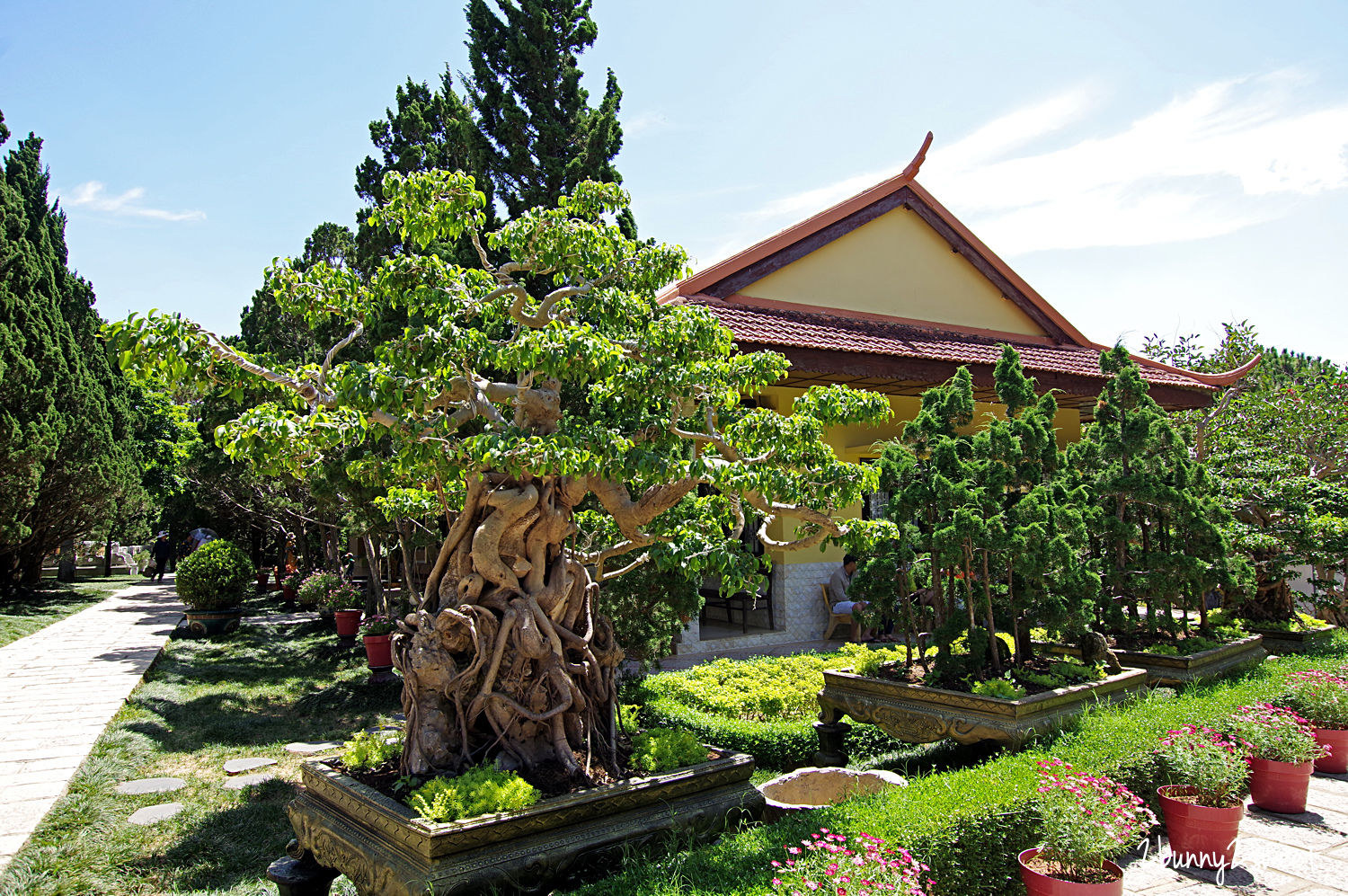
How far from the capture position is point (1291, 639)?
9203mm

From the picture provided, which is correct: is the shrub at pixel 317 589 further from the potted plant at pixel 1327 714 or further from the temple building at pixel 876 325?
the potted plant at pixel 1327 714

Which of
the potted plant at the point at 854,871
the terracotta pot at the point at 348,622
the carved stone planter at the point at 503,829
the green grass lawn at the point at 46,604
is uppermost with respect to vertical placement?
the potted plant at the point at 854,871

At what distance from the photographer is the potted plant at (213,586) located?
13.9 meters

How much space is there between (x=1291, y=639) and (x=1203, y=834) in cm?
639

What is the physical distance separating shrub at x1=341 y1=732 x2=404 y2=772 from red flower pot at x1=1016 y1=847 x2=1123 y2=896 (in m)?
3.15

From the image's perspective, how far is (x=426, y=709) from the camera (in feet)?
13.6

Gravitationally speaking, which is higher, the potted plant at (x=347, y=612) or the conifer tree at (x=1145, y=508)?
the conifer tree at (x=1145, y=508)

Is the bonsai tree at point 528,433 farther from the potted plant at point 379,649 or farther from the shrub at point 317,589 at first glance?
the shrub at point 317,589

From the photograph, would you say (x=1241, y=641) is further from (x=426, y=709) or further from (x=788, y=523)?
(x=426, y=709)

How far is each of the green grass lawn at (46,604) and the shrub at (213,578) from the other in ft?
8.64

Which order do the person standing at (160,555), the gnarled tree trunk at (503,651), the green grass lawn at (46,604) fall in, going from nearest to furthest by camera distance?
the gnarled tree trunk at (503,651)
the green grass lawn at (46,604)
the person standing at (160,555)

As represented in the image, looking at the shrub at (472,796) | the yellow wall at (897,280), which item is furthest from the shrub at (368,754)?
the yellow wall at (897,280)

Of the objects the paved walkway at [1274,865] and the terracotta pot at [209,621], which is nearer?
the paved walkway at [1274,865]

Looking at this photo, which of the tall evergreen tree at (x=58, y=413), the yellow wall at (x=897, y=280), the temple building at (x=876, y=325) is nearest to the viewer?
the temple building at (x=876, y=325)
